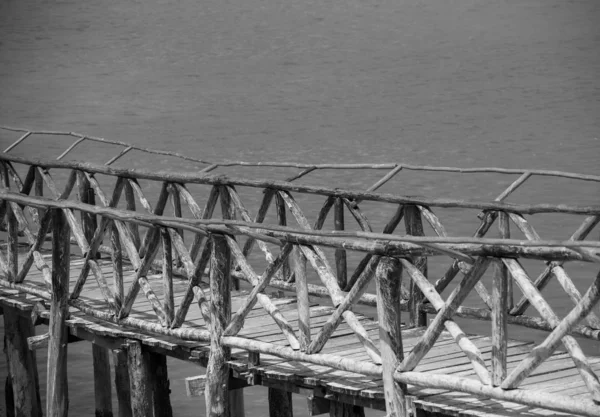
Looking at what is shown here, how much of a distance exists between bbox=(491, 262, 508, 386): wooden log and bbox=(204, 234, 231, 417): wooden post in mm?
2667

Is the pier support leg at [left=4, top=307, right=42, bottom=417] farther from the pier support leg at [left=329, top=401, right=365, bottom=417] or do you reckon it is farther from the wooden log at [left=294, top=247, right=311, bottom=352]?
the pier support leg at [left=329, top=401, right=365, bottom=417]

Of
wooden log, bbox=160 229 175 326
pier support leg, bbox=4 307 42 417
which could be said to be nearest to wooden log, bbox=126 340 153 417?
wooden log, bbox=160 229 175 326

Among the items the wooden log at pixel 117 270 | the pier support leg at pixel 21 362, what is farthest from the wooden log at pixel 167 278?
the pier support leg at pixel 21 362

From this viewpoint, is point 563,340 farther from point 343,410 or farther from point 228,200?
point 228,200

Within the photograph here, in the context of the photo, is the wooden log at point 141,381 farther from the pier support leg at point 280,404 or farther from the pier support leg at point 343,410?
the pier support leg at point 343,410

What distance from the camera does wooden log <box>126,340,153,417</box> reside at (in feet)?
32.8

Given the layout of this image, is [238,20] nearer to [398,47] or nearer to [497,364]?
[398,47]

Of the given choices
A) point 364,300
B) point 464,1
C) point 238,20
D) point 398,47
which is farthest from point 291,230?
point 464,1

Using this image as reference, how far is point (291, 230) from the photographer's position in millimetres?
7781

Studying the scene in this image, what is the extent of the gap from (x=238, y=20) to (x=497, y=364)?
45.8 metres

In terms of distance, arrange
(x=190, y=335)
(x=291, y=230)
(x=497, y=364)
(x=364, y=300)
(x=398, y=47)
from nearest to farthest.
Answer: (x=497, y=364), (x=291, y=230), (x=190, y=335), (x=364, y=300), (x=398, y=47)

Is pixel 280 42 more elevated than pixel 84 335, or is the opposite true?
pixel 280 42

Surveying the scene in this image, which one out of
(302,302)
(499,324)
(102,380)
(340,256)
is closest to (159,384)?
(340,256)

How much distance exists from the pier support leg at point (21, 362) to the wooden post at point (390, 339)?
6.22 m
